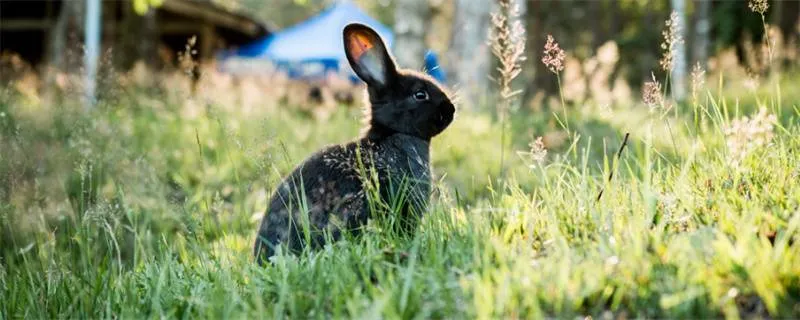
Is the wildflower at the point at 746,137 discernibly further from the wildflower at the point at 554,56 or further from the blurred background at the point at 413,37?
the blurred background at the point at 413,37

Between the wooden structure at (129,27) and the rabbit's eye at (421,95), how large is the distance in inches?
420

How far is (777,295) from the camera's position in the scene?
7.54 feet

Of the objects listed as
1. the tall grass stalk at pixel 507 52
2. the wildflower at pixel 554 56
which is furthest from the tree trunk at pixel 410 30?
the wildflower at pixel 554 56

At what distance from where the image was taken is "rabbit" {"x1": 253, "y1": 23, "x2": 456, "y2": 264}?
3.68m

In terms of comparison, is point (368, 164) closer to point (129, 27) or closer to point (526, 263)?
point (526, 263)

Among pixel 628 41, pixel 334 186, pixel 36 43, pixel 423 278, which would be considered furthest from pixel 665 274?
pixel 628 41

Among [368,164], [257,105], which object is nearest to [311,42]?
[257,105]

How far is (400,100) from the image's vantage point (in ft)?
13.9

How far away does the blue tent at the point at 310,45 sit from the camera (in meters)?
22.9

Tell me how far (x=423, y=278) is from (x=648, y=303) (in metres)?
0.63

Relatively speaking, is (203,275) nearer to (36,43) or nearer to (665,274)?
(665,274)

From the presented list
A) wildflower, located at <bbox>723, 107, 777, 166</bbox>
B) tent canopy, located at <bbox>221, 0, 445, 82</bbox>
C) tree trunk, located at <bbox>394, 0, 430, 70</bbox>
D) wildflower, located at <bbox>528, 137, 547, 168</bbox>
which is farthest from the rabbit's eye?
tent canopy, located at <bbox>221, 0, 445, 82</bbox>

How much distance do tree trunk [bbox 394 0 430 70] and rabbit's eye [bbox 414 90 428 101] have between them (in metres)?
7.13

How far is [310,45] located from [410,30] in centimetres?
1205
